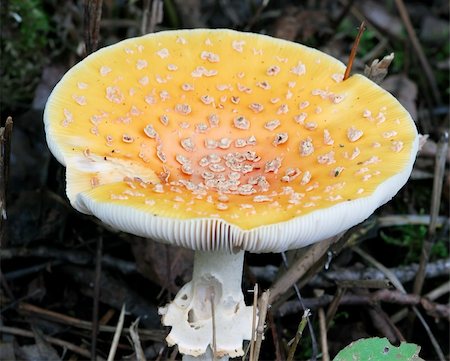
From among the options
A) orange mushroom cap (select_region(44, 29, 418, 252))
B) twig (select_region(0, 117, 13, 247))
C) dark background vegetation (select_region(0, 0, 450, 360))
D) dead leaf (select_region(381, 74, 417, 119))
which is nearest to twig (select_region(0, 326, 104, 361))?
dark background vegetation (select_region(0, 0, 450, 360))

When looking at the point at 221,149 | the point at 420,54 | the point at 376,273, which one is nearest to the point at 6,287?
the point at 221,149

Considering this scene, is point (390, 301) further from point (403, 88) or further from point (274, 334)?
point (403, 88)

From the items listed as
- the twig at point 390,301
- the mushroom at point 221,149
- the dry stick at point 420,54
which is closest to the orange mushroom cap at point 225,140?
the mushroom at point 221,149

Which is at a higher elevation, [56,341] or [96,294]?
[96,294]

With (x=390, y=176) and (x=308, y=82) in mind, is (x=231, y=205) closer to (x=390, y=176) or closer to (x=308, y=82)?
(x=390, y=176)

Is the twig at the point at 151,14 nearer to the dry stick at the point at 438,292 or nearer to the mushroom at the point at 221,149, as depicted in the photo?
the mushroom at the point at 221,149

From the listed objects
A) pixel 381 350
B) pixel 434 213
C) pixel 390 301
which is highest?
pixel 434 213

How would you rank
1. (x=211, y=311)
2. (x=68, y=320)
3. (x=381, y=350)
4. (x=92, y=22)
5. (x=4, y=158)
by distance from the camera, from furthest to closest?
(x=68, y=320) → (x=92, y=22) → (x=4, y=158) → (x=211, y=311) → (x=381, y=350)
